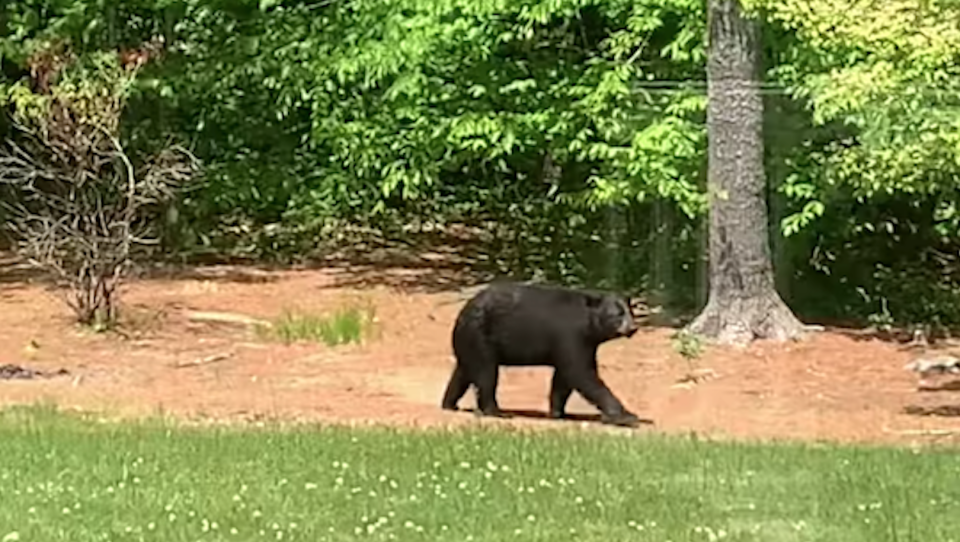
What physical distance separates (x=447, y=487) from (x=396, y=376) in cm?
515

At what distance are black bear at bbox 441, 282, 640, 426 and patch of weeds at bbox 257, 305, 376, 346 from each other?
3.45 meters

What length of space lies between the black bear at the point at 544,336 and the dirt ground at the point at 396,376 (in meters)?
0.25

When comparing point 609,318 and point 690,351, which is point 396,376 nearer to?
point 690,351

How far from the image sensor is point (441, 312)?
17625 millimetres

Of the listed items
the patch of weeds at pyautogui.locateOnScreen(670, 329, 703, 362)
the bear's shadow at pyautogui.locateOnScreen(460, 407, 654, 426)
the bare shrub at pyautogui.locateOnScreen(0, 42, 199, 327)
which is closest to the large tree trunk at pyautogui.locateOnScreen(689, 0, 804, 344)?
the patch of weeds at pyautogui.locateOnScreen(670, 329, 703, 362)

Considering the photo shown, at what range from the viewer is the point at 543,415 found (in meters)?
12.4

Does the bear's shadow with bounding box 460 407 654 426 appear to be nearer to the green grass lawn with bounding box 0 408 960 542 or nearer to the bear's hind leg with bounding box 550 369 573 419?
the bear's hind leg with bounding box 550 369 573 419

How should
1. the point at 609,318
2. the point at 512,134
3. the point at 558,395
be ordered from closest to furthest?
the point at 609,318
the point at 558,395
the point at 512,134

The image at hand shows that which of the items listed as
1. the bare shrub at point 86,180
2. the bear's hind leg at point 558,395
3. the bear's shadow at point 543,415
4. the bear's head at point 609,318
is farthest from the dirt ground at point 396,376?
the bear's head at point 609,318

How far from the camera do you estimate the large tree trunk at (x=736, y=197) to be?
1536cm

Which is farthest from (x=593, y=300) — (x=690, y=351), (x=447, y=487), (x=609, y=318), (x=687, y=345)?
(x=687, y=345)

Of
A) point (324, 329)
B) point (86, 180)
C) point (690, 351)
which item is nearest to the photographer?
point (690, 351)

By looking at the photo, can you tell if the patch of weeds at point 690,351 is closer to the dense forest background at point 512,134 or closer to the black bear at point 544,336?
the dense forest background at point 512,134

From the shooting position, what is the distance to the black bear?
1176cm
